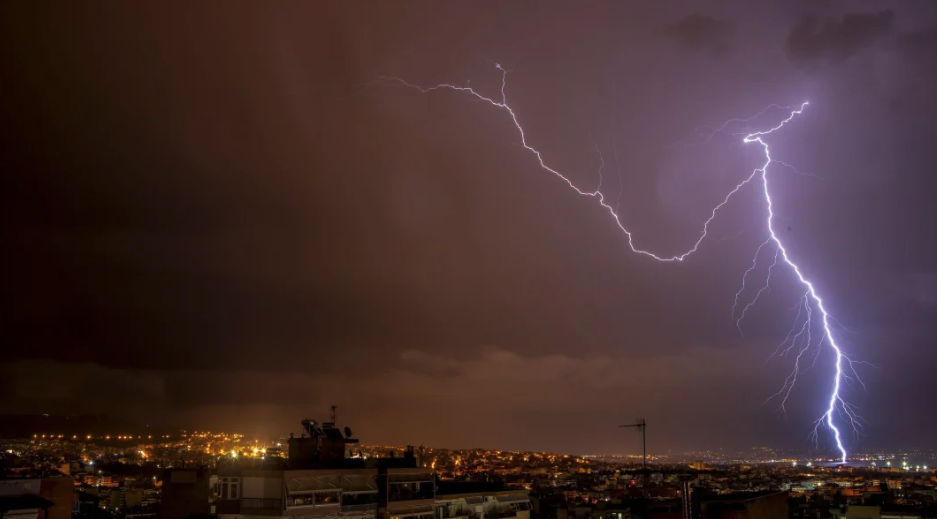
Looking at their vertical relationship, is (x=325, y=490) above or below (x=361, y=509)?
above

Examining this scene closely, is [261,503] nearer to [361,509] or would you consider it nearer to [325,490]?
[325,490]

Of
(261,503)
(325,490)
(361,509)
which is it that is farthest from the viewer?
(361,509)

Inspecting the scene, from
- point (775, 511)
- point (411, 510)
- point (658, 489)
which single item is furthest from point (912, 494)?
point (411, 510)

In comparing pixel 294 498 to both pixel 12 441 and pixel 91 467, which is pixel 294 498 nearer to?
pixel 91 467

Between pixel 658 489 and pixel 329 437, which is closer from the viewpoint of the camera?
pixel 329 437

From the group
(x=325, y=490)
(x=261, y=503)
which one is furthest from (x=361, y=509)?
(x=261, y=503)

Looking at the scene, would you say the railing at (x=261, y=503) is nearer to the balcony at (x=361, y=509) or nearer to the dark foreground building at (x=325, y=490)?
the dark foreground building at (x=325, y=490)

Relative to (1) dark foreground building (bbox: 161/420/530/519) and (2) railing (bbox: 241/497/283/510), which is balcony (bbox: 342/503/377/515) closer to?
(1) dark foreground building (bbox: 161/420/530/519)

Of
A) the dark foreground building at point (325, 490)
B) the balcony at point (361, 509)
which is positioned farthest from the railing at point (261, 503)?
the balcony at point (361, 509)
